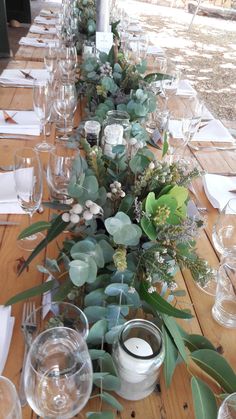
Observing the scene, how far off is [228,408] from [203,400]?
5cm

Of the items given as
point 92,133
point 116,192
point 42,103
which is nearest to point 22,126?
point 42,103

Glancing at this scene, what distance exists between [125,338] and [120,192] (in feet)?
0.92

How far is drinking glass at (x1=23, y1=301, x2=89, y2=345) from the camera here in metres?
0.67

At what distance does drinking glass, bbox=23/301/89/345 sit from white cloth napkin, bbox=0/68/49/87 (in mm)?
1583

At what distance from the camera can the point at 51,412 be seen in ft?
1.92

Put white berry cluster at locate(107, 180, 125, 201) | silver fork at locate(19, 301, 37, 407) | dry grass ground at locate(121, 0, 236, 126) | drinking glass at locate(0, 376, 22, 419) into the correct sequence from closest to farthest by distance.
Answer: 1. drinking glass at locate(0, 376, 22, 419)
2. silver fork at locate(19, 301, 37, 407)
3. white berry cluster at locate(107, 180, 125, 201)
4. dry grass ground at locate(121, 0, 236, 126)

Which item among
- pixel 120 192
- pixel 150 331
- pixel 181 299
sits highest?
pixel 120 192

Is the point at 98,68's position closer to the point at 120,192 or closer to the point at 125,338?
the point at 120,192

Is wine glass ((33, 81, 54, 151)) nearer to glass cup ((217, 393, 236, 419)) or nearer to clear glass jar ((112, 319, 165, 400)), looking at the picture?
clear glass jar ((112, 319, 165, 400))

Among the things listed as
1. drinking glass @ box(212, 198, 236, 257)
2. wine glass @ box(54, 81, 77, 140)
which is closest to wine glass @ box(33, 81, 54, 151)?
wine glass @ box(54, 81, 77, 140)

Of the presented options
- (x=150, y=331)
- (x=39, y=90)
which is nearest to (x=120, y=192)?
(x=150, y=331)

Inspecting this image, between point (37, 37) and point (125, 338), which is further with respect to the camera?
point (37, 37)

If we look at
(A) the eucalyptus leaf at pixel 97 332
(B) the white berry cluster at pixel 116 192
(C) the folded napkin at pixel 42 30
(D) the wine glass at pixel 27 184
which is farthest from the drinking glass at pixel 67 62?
(A) the eucalyptus leaf at pixel 97 332

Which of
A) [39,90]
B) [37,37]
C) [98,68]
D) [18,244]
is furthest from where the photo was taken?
[37,37]
